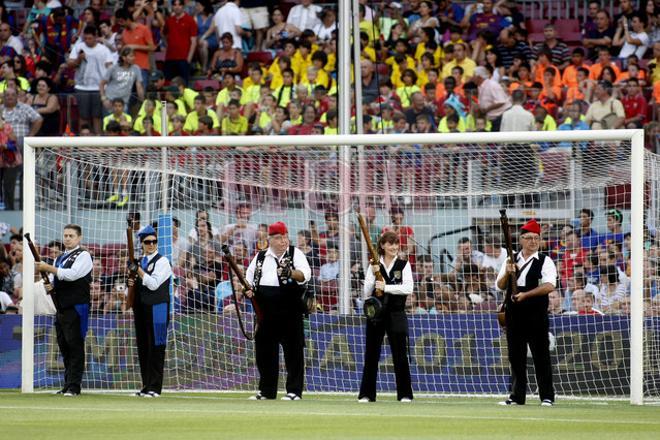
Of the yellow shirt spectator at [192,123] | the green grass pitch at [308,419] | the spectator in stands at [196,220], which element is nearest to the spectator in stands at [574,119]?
the yellow shirt spectator at [192,123]

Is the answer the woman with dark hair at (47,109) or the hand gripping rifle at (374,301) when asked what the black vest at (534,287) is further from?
the woman with dark hair at (47,109)

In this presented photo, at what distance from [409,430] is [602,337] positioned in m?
6.02

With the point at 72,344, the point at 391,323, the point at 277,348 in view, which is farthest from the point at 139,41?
the point at 391,323

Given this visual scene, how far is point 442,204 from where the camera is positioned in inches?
679

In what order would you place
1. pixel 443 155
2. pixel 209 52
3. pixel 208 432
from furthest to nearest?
1. pixel 209 52
2. pixel 443 155
3. pixel 208 432

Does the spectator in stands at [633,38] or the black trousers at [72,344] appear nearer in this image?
the black trousers at [72,344]

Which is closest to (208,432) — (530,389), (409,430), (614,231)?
(409,430)

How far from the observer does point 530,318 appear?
13.9 m

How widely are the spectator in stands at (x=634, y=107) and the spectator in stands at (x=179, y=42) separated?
7968 mm

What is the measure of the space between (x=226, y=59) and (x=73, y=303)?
31.4 ft

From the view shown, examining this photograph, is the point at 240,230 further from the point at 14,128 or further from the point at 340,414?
the point at 340,414

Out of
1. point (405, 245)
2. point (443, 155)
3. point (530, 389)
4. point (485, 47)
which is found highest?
point (485, 47)

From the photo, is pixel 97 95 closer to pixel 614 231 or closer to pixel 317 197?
pixel 317 197

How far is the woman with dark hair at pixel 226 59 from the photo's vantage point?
77.6 feet
